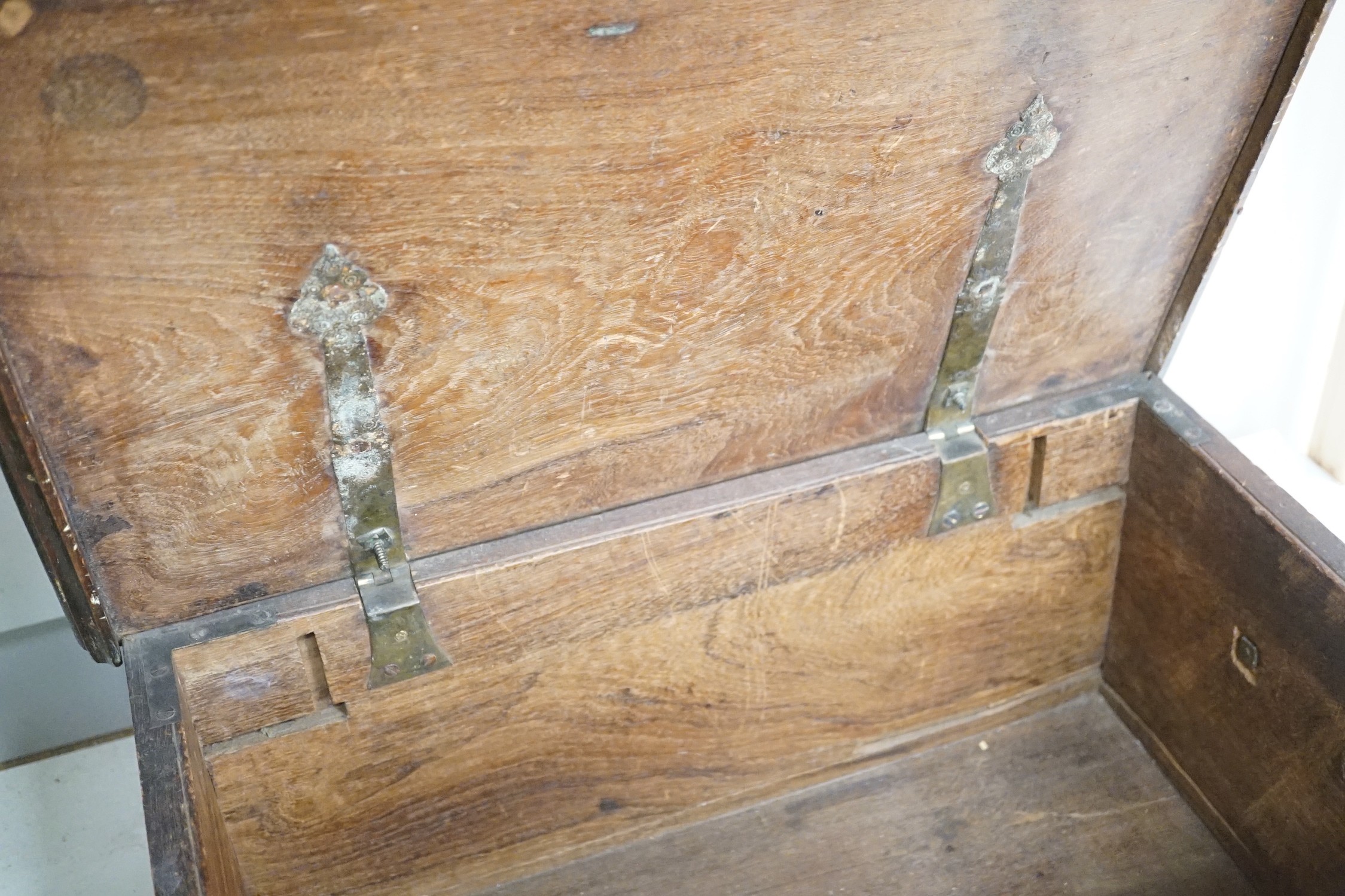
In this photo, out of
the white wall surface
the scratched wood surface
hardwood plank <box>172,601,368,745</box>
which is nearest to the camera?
hardwood plank <box>172,601,368,745</box>

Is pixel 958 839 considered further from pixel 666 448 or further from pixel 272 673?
pixel 272 673

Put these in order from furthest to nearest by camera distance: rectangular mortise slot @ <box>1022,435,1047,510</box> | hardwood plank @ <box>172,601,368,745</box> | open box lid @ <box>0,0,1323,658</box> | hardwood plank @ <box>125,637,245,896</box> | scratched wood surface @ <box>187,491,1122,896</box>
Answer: rectangular mortise slot @ <box>1022,435,1047,510</box>
scratched wood surface @ <box>187,491,1122,896</box>
hardwood plank @ <box>172,601,368,745</box>
hardwood plank @ <box>125,637,245,896</box>
open box lid @ <box>0,0,1323,658</box>

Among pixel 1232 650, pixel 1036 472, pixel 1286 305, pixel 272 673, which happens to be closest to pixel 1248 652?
pixel 1232 650

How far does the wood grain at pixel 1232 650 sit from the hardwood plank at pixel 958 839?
0.18 ft

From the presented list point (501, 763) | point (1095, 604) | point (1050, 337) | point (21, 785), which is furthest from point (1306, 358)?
point (21, 785)

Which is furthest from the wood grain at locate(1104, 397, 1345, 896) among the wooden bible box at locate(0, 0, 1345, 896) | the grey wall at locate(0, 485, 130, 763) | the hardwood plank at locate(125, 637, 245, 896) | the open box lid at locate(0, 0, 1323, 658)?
the grey wall at locate(0, 485, 130, 763)

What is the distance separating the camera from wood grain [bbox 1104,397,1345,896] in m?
1.08

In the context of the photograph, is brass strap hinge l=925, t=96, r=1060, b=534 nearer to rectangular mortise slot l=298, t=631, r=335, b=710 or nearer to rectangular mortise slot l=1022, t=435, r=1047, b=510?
rectangular mortise slot l=1022, t=435, r=1047, b=510

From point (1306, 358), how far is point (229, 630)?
1342 millimetres

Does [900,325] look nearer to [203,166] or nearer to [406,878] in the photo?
[203,166]

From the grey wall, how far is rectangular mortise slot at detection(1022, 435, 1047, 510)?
1.04 meters

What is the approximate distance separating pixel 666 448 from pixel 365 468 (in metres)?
0.27

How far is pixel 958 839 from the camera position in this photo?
1.30 meters

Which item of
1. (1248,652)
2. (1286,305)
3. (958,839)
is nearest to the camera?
(1248,652)
